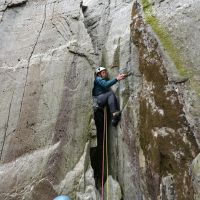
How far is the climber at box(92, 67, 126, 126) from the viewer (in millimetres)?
9938

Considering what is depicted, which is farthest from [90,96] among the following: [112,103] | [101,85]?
[112,103]

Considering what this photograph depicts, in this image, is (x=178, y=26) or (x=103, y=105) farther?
(x=103, y=105)

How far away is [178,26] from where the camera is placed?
28.3ft

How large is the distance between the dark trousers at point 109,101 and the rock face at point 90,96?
23 cm

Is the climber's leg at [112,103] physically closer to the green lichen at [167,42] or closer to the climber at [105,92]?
the climber at [105,92]

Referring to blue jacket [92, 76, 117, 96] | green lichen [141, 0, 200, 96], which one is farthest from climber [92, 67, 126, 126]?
green lichen [141, 0, 200, 96]

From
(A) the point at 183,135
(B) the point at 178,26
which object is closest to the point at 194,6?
(B) the point at 178,26

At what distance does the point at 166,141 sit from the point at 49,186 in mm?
3456

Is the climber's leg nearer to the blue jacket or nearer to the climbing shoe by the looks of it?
the climbing shoe

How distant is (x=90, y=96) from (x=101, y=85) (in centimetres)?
47

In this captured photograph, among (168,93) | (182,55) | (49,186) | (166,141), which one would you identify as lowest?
(49,186)

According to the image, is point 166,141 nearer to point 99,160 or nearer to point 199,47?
point 199,47

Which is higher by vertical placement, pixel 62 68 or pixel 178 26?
pixel 178 26

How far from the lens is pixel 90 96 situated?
10648 millimetres
